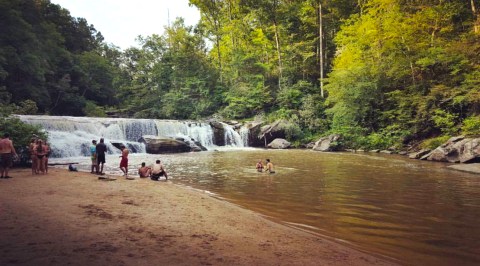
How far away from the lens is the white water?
2036cm

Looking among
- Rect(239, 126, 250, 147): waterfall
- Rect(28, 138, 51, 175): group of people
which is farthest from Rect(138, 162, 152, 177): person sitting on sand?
Rect(239, 126, 250, 147): waterfall

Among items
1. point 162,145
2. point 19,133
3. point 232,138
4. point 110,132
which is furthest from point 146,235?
point 232,138

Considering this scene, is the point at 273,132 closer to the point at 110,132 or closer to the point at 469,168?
the point at 110,132

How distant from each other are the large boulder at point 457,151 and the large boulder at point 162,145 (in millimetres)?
17594

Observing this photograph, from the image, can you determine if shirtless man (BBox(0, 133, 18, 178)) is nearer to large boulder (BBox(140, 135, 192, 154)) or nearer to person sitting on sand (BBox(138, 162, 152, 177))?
person sitting on sand (BBox(138, 162, 152, 177))

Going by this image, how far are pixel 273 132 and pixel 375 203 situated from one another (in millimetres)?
22680

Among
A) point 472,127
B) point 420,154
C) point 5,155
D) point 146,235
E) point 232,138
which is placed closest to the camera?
point 146,235

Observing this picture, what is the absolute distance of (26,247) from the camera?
412 cm

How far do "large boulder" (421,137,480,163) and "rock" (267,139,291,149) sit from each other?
12335 mm

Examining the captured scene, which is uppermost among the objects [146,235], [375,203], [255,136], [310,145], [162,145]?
[255,136]

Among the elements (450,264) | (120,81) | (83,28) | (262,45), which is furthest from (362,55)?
(83,28)

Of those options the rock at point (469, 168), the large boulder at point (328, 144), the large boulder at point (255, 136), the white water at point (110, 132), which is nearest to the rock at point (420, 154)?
the rock at point (469, 168)

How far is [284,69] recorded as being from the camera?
3738 centimetres

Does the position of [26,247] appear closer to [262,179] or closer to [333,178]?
[262,179]
